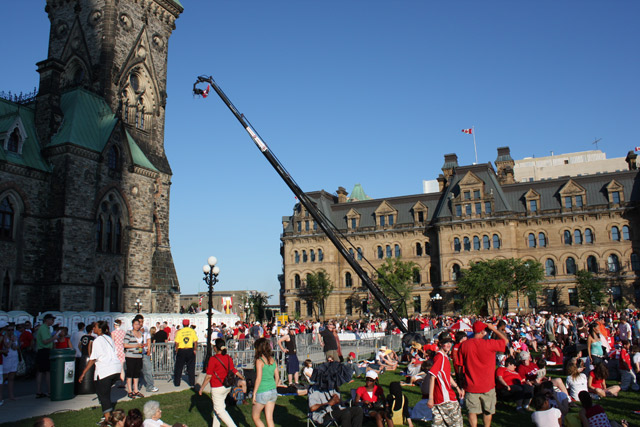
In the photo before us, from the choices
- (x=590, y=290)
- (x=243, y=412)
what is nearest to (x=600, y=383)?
(x=243, y=412)

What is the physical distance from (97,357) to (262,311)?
75.9 meters

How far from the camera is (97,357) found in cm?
1036

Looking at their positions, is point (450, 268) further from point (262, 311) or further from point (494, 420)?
point (494, 420)

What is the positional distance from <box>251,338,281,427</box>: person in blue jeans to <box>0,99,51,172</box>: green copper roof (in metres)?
26.8

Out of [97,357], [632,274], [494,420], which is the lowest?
[494,420]

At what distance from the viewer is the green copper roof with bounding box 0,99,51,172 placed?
30750mm

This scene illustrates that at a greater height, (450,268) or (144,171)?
(144,171)

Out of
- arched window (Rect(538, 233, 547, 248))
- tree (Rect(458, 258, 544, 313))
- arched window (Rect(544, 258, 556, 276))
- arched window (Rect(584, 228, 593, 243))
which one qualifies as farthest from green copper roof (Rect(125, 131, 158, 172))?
arched window (Rect(584, 228, 593, 243))

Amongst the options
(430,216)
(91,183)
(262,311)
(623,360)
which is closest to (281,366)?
(623,360)

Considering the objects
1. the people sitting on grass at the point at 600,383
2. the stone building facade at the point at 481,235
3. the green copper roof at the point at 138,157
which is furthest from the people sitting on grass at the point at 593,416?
the stone building facade at the point at 481,235

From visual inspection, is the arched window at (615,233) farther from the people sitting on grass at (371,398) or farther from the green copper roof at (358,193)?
the people sitting on grass at (371,398)

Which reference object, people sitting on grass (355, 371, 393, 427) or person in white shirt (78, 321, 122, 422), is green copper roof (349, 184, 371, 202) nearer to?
people sitting on grass (355, 371, 393, 427)

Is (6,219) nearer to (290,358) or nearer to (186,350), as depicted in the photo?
(186,350)

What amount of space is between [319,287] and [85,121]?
37.5 m
